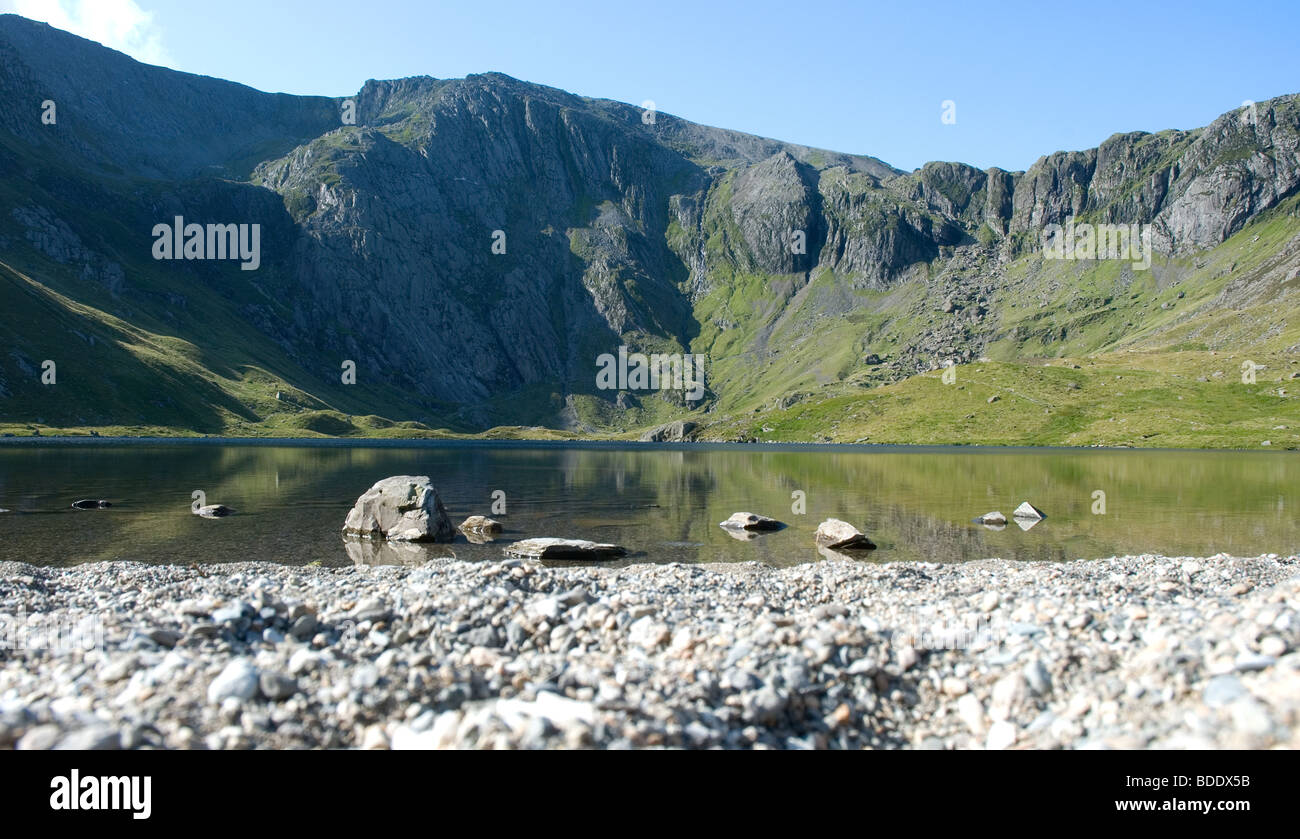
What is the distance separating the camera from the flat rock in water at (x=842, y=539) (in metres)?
39.3

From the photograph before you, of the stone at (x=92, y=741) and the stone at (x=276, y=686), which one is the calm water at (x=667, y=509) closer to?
the stone at (x=276, y=686)

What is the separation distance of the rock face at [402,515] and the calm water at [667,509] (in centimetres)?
164

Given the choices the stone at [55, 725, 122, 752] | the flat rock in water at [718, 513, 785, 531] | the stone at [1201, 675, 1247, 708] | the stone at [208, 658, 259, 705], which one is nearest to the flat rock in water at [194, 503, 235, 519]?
the flat rock in water at [718, 513, 785, 531]

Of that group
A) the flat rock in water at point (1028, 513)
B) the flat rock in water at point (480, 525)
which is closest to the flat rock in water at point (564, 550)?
the flat rock in water at point (480, 525)

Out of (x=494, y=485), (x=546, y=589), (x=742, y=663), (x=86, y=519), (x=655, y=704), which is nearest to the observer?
(x=655, y=704)

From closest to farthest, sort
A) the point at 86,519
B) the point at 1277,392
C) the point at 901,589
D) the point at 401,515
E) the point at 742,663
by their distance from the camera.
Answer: the point at 742,663
the point at 901,589
the point at 401,515
the point at 86,519
the point at 1277,392

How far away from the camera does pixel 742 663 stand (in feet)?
41.7

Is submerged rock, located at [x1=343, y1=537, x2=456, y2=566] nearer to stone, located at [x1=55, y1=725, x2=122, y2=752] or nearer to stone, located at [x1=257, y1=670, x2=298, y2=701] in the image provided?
stone, located at [x1=257, y1=670, x2=298, y2=701]

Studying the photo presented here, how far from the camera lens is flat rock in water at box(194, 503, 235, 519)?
48.2 m

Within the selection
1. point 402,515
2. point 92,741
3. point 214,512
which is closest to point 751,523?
point 402,515

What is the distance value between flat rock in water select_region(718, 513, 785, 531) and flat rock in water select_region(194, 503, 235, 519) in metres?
34.3
